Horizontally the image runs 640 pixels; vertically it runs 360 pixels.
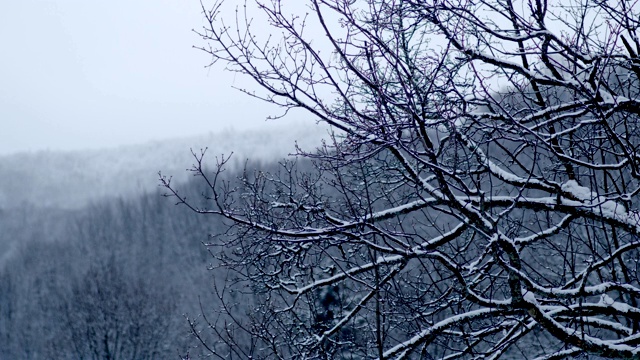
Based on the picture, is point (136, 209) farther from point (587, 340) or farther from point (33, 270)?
point (587, 340)

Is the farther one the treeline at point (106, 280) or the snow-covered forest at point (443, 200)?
the treeline at point (106, 280)

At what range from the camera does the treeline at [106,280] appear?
860 inches

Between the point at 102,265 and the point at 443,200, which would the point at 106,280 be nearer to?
the point at 102,265

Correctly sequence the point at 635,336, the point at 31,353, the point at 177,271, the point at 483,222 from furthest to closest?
the point at 177,271, the point at 31,353, the point at 635,336, the point at 483,222

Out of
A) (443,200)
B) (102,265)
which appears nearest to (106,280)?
(102,265)

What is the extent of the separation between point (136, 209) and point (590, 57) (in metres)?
55.0

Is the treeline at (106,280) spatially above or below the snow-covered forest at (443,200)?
below

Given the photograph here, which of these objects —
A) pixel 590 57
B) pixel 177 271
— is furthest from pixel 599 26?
pixel 177 271

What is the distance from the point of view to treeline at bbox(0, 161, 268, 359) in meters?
21.8

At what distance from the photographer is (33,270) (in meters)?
44.7

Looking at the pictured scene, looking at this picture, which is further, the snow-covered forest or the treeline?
the treeline

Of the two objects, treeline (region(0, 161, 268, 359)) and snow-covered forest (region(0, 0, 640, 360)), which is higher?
snow-covered forest (region(0, 0, 640, 360))

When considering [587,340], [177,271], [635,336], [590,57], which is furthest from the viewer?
[177,271]

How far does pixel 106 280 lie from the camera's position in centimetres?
2366
